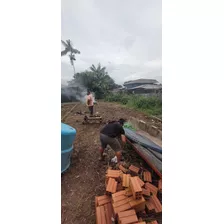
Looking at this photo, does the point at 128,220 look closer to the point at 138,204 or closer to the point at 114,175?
the point at 138,204

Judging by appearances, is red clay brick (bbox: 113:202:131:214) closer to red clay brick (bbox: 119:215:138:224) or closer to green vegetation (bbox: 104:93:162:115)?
red clay brick (bbox: 119:215:138:224)

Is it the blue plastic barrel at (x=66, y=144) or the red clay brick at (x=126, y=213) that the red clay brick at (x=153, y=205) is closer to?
the red clay brick at (x=126, y=213)

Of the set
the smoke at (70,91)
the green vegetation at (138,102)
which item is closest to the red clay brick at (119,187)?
the smoke at (70,91)

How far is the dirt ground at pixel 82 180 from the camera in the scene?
825 mm

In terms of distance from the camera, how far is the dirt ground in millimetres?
825

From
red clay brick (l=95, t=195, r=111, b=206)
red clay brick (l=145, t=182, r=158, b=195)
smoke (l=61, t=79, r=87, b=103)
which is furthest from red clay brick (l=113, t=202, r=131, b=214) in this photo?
smoke (l=61, t=79, r=87, b=103)

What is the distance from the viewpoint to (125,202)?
792mm

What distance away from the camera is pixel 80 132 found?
1.67 metres

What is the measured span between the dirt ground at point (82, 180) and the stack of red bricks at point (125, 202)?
0.32 feet

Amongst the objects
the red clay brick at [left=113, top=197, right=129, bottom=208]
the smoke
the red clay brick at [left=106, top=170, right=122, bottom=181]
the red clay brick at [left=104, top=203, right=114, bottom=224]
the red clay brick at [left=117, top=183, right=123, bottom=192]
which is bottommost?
the red clay brick at [left=104, top=203, right=114, bottom=224]

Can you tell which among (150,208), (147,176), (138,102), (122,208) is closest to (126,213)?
(122,208)

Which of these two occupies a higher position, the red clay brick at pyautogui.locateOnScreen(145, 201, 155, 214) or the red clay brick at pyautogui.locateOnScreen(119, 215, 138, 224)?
the red clay brick at pyautogui.locateOnScreen(119, 215, 138, 224)
